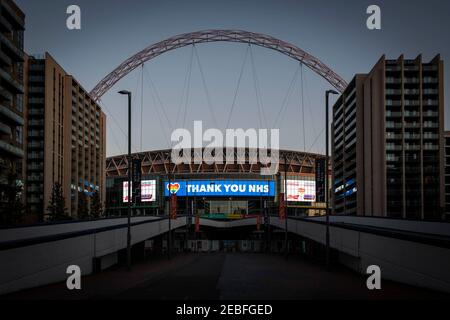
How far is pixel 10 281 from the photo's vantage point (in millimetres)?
21719

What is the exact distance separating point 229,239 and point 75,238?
117 meters

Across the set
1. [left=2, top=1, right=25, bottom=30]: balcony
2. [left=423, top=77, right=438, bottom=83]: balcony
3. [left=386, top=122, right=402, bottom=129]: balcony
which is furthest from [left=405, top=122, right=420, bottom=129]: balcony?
[left=2, top=1, right=25, bottom=30]: balcony

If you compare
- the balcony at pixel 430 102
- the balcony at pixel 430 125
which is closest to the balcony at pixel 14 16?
the balcony at pixel 430 102

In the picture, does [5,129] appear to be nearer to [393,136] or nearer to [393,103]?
[393,136]

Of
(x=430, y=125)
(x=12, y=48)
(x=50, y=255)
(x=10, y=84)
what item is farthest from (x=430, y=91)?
(x=50, y=255)

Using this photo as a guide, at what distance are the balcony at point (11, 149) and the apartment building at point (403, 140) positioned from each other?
76.5 metres

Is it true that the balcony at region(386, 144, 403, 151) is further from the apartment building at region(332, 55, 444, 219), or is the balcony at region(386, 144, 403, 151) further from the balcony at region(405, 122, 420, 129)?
the balcony at region(405, 122, 420, 129)

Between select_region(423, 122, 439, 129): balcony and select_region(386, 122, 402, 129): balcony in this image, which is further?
select_region(423, 122, 439, 129): balcony

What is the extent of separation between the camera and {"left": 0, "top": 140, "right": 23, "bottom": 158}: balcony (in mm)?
86750

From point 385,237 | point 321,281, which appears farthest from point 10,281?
point 385,237

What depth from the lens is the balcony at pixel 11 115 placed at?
86.8 metres

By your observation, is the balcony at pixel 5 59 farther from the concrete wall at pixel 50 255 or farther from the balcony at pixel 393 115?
the balcony at pixel 393 115

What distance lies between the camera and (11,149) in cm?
8975

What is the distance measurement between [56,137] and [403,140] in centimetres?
8224
